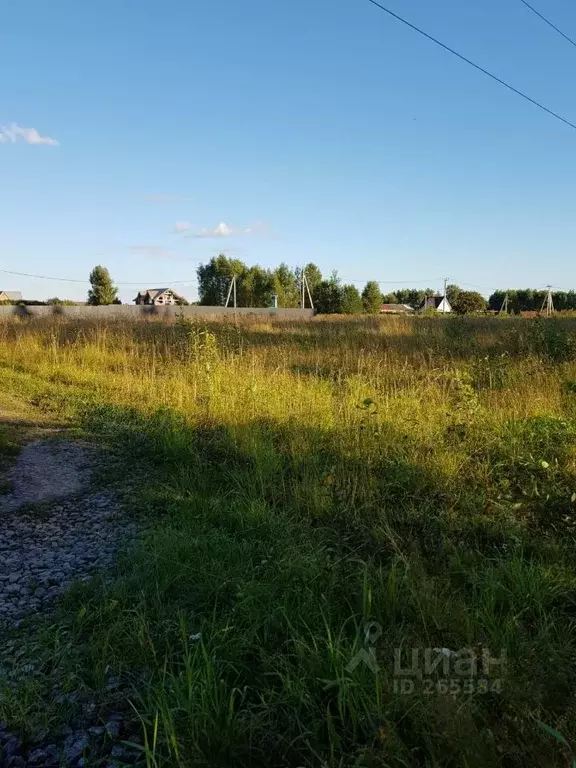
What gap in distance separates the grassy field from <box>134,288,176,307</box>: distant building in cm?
10030

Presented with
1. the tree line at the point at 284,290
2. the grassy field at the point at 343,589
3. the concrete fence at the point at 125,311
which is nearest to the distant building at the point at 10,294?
the tree line at the point at 284,290

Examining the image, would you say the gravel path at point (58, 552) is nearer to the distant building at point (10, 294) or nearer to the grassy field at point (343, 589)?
the grassy field at point (343, 589)

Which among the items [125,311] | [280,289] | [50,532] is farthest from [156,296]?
[50,532]

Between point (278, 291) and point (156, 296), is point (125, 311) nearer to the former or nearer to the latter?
point (278, 291)

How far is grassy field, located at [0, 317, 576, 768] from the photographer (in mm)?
1741

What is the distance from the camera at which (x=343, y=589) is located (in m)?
2.63

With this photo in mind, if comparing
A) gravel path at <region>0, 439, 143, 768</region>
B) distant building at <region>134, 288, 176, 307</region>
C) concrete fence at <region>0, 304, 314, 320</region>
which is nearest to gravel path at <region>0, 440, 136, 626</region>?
gravel path at <region>0, 439, 143, 768</region>

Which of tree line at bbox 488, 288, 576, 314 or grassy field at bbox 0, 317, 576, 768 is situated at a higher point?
tree line at bbox 488, 288, 576, 314

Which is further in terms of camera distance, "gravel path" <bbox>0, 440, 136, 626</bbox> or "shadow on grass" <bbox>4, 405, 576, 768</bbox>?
"gravel path" <bbox>0, 440, 136, 626</bbox>

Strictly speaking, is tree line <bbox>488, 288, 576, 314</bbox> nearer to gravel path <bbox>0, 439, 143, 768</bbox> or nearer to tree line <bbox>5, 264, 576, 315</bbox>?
tree line <bbox>5, 264, 576, 315</bbox>

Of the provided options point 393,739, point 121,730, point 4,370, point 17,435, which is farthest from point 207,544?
point 4,370

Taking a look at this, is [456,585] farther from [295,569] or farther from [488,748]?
[488,748]

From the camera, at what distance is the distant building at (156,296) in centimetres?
10419

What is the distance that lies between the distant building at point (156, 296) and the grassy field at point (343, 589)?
3949 inches
